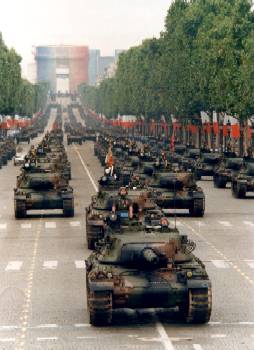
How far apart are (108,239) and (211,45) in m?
88.7

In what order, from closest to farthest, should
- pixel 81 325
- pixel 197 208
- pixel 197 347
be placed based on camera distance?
pixel 197 347 → pixel 81 325 → pixel 197 208

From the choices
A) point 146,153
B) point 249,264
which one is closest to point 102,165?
point 146,153

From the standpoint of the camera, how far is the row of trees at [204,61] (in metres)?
99.6

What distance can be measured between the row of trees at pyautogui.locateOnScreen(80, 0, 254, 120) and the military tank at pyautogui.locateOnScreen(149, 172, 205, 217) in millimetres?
48415

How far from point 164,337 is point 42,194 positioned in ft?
87.8

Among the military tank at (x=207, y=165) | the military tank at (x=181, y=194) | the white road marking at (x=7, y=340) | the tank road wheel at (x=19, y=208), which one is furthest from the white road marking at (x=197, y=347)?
the military tank at (x=207, y=165)

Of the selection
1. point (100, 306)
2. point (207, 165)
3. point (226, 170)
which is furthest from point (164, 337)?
point (207, 165)

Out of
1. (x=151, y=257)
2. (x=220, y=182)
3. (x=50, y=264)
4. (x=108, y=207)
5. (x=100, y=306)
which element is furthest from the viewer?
(x=220, y=182)

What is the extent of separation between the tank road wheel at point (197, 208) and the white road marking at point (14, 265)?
1563 cm

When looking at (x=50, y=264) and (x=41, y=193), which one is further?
(x=41, y=193)

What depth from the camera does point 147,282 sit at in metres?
21.1

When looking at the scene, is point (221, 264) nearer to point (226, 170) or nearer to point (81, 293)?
point (81, 293)

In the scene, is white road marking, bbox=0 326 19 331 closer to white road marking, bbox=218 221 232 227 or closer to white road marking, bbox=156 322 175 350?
white road marking, bbox=156 322 175 350

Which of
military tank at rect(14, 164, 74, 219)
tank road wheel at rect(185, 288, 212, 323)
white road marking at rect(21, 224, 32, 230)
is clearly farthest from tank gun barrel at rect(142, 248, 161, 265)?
military tank at rect(14, 164, 74, 219)
